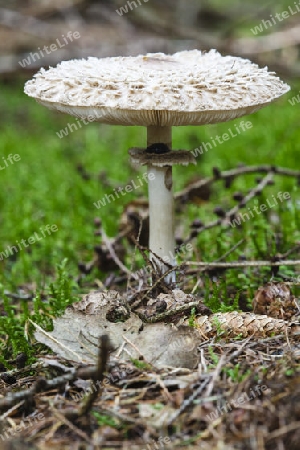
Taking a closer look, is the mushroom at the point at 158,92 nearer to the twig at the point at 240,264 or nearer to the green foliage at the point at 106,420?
the twig at the point at 240,264

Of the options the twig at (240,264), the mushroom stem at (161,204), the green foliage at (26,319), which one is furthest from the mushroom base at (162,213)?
the green foliage at (26,319)

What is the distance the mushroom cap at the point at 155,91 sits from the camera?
106 inches

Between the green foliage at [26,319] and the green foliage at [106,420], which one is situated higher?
the green foliage at [26,319]

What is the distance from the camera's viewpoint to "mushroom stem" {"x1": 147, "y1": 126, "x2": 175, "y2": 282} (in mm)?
3398

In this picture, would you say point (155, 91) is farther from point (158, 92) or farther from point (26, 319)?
point (26, 319)

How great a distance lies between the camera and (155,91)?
2711 mm

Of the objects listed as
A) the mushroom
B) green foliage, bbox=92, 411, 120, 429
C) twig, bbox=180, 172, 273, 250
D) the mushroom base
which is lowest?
green foliage, bbox=92, 411, 120, 429

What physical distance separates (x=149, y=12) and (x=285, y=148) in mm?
10960

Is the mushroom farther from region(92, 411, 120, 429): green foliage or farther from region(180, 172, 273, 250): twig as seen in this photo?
region(92, 411, 120, 429): green foliage

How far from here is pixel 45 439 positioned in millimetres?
2139

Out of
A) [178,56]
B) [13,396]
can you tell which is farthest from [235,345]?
[178,56]

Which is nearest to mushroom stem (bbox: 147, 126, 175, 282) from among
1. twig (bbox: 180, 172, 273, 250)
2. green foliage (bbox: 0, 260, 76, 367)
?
twig (bbox: 180, 172, 273, 250)

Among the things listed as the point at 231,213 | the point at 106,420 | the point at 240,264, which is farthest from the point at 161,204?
the point at 106,420

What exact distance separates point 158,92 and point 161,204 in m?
1.00
